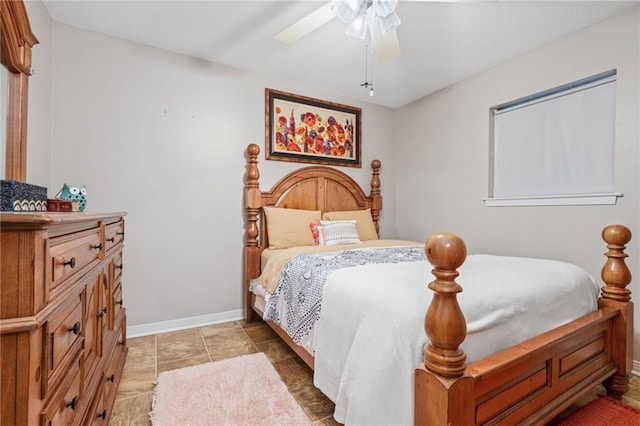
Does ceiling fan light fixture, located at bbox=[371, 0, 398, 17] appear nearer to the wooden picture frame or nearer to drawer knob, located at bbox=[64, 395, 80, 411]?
the wooden picture frame

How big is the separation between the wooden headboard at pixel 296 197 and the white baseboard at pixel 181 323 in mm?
166

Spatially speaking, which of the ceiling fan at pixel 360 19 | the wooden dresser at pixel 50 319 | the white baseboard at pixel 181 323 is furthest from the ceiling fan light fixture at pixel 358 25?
the white baseboard at pixel 181 323

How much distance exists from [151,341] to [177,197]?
1.21m

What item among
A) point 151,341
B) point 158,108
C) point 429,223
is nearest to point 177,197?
point 158,108

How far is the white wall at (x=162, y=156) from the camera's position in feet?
7.58

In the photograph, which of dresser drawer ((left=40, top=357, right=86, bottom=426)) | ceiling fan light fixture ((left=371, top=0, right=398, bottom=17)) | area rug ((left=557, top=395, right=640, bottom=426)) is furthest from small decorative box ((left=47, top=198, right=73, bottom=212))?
area rug ((left=557, top=395, right=640, bottom=426))

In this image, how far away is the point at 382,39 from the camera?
193cm

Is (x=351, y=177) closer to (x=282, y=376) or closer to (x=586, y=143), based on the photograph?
(x=586, y=143)

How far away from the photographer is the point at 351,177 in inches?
145

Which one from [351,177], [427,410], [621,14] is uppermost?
[621,14]

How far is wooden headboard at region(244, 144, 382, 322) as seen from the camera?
2.89 meters

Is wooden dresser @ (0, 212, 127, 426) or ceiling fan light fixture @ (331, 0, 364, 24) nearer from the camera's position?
wooden dresser @ (0, 212, 127, 426)

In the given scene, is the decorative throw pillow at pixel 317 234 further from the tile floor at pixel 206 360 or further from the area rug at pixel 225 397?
the area rug at pixel 225 397

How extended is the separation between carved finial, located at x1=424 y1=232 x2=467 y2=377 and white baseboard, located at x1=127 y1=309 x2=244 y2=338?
93.0 inches
